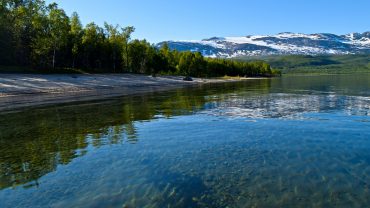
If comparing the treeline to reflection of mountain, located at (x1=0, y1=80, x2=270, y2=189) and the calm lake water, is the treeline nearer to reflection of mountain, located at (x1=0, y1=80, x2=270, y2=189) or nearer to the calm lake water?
reflection of mountain, located at (x1=0, y1=80, x2=270, y2=189)

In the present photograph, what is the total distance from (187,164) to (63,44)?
117 metres

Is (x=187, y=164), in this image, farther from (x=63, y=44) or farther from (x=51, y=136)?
(x=63, y=44)

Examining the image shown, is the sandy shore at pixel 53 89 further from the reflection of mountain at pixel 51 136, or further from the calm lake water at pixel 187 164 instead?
the calm lake water at pixel 187 164

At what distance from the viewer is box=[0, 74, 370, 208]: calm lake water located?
13617 millimetres

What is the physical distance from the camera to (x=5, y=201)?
13.5m

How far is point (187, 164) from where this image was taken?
60.1 feet

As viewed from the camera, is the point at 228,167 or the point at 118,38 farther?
the point at 118,38

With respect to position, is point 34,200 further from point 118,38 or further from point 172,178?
point 118,38

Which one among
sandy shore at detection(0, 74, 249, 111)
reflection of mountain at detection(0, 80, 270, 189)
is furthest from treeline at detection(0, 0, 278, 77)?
reflection of mountain at detection(0, 80, 270, 189)

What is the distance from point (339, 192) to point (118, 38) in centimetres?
14508

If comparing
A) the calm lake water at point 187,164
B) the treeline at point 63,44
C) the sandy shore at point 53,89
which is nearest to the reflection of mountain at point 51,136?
the calm lake water at point 187,164

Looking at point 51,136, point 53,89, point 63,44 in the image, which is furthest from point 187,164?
point 63,44

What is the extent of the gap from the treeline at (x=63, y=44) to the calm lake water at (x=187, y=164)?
87498 millimetres

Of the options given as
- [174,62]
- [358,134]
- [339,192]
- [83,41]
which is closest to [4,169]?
[339,192]
